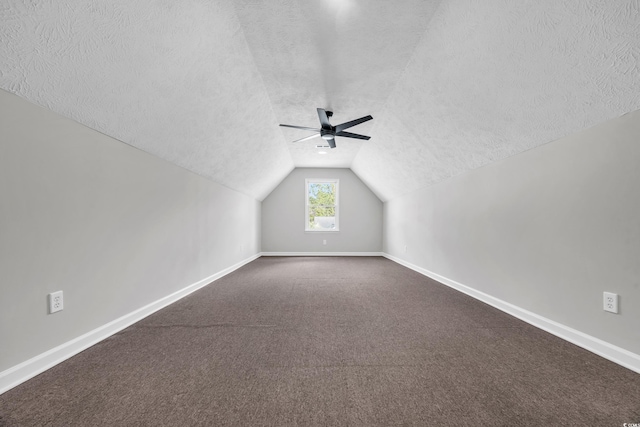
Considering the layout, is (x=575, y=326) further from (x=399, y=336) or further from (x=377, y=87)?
(x=377, y=87)

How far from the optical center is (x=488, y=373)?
5.14 ft

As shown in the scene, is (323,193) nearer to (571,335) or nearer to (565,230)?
(565,230)

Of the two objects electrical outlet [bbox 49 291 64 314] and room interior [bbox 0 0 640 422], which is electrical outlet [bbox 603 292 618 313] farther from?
electrical outlet [bbox 49 291 64 314]

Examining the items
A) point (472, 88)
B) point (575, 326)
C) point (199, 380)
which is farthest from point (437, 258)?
point (199, 380)

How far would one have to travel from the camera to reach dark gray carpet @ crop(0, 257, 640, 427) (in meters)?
1.22

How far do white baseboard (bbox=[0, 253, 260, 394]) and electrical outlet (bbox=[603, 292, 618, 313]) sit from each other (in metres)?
3.52

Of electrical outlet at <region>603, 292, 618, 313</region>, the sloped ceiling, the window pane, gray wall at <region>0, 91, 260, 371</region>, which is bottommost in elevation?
electrical outlet at <region>603, 292, 618, 313</region>

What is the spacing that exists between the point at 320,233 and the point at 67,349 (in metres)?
6.19

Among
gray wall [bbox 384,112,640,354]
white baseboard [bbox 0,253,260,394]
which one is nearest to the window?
gray wall [bbox 384,112,640,354]

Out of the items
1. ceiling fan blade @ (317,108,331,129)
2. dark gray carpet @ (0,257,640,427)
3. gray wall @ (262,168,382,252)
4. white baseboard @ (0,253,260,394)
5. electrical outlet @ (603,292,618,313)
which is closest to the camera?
dark gray carpet @ (0,257,640,427)

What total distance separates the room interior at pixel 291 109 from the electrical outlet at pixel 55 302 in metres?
0.04

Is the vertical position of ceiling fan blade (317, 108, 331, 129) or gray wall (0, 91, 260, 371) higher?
ceiling fan blade (317, 108, 331, 129)

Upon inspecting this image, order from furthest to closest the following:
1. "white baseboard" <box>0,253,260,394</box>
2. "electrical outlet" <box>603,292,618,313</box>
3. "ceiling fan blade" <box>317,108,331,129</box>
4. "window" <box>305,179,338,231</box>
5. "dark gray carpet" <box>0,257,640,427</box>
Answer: "window" <box>305,179,338,231</box>
"ceiling fan blade" <box>317,108,331,129</box>
"electrical outlet" <box>603,292,618,313</box>
"white baseboard" <box>0,253,260,394</box>
"dark gray carpet" <box>0,257,640,427</box>

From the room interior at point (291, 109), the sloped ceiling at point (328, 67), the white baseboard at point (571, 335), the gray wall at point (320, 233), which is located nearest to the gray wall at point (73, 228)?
the room interior at point (291, 109)
